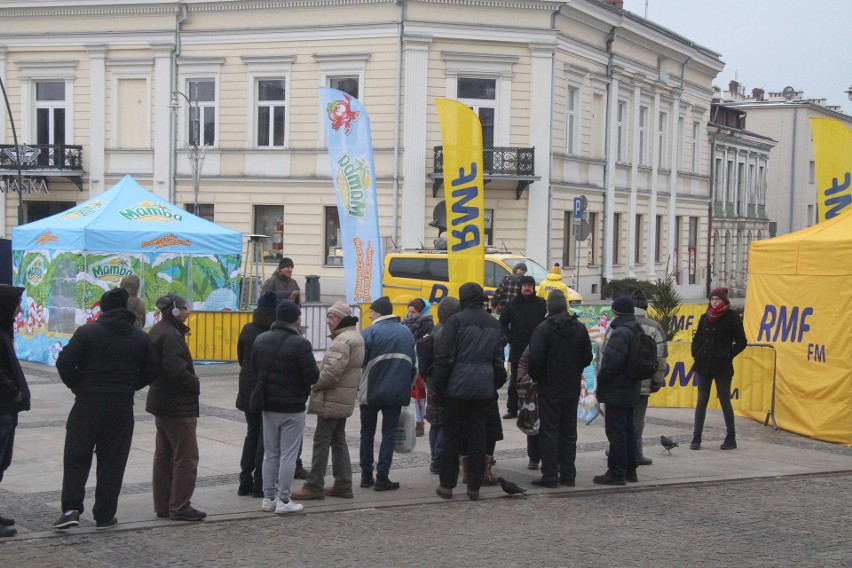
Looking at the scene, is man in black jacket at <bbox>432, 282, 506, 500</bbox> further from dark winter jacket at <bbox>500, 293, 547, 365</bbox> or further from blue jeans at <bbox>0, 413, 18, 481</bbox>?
dark winter jacket at <bbox>500, 293, 547, 365</bbox>

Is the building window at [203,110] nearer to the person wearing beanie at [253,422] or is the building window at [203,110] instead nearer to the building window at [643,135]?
the building window at [643,135]

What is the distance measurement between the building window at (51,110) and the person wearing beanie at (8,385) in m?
31.6

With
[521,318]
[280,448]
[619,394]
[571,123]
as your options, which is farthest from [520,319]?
[571,123]

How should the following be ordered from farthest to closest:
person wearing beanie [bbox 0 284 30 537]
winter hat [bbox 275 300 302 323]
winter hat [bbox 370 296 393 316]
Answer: winter hat [bbox 370 296 393 316] → winter hat [bbox 275 300 302 323] → person wearing beanie [bbox 0 284 30 537]

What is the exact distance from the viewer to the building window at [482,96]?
1375 inches

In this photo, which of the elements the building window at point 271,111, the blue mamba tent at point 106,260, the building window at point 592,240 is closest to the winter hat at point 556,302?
the blue mamba tent at point 106,260

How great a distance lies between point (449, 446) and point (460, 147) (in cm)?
746

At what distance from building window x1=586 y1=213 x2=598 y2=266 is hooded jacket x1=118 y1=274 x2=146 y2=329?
89.7ft

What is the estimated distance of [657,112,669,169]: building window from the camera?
44.8 metres

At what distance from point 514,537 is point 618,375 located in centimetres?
240

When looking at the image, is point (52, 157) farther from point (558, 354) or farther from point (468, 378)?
point (468, 378)

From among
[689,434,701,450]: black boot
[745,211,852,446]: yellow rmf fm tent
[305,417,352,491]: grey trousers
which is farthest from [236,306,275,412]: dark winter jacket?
[745,211,852,446]: yellow rmf fm tent

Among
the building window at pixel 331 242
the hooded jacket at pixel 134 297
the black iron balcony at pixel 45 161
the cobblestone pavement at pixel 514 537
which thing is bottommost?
the cobblestone pavement at pixel 514 537

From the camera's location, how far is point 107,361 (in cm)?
833
